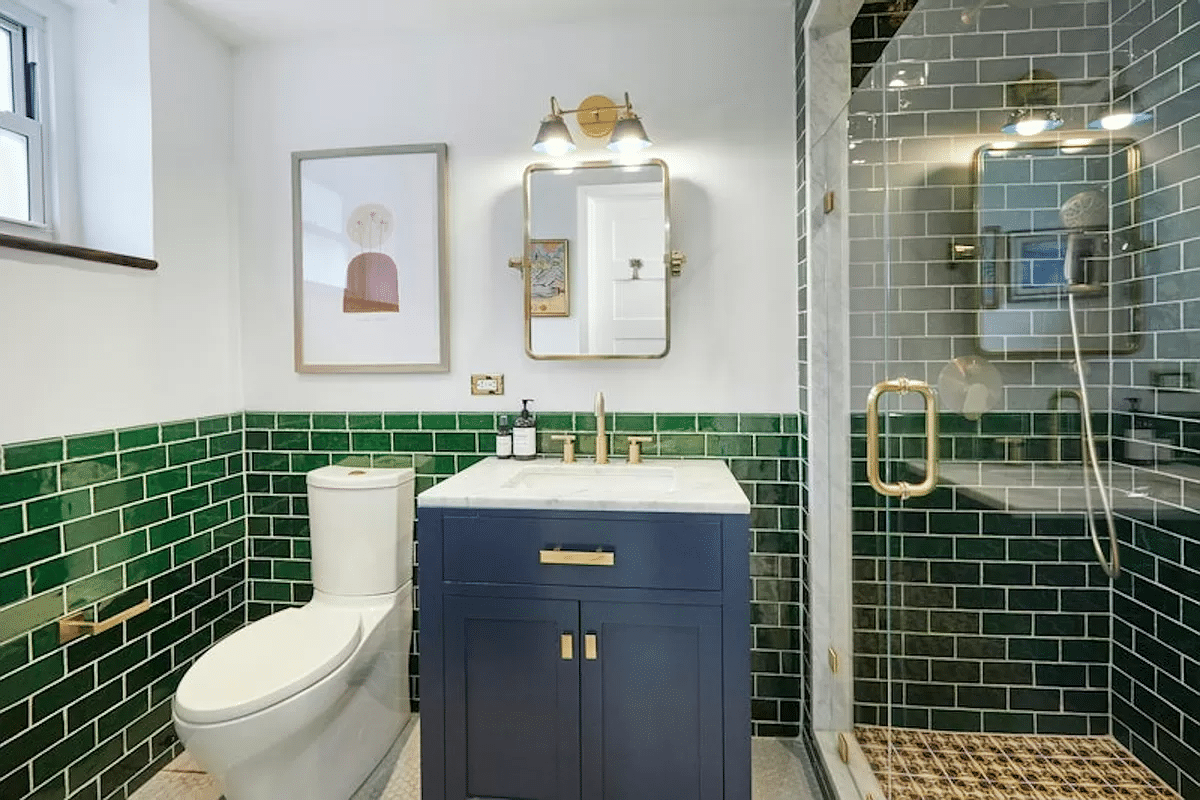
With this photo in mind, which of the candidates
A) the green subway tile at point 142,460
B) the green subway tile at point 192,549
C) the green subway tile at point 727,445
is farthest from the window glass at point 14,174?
the green subway tile at point 727,445

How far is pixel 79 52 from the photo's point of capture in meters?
2.08

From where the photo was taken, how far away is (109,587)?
1924 mm

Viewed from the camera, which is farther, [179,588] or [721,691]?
[179,588]

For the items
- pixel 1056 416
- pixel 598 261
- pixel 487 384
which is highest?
pixel 598 261

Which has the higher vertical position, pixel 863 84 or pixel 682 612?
pixel 863 84

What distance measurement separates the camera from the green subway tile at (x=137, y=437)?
6.45 feet

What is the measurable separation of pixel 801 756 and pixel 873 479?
3.18ft

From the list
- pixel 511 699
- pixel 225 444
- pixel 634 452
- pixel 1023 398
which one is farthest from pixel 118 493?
pixel 1023 398

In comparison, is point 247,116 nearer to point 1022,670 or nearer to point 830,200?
point 830,200

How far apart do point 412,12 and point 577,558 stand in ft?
5.81

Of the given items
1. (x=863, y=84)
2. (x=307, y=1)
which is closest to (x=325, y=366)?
(x=307, y=1)

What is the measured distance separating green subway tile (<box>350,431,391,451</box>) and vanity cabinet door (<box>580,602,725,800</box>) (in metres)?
1.01

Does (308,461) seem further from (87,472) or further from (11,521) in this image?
(11,521)

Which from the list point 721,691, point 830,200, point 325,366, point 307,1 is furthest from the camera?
point 325,366
